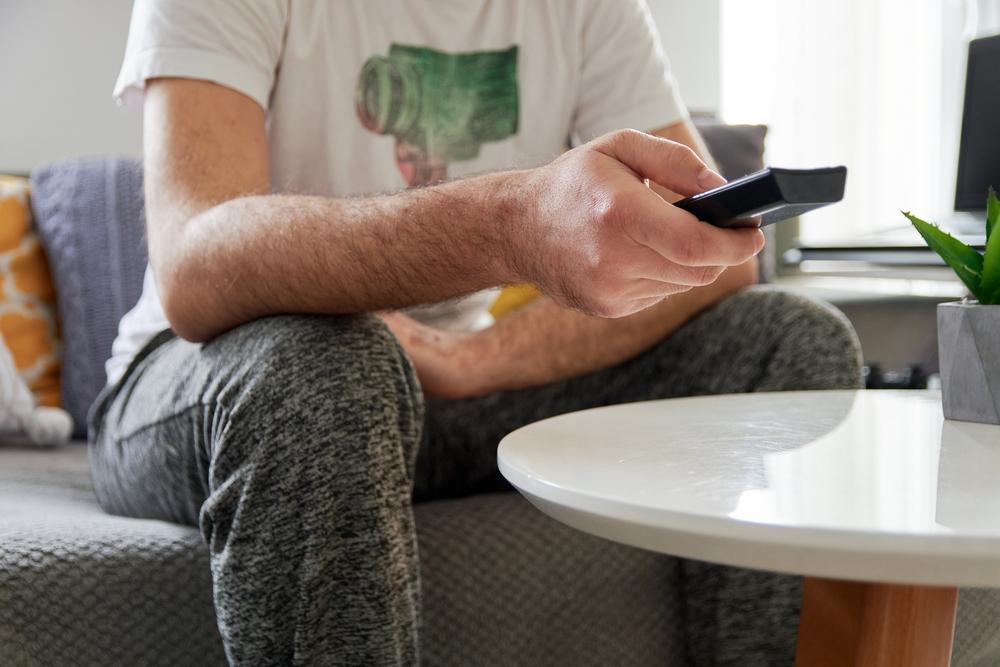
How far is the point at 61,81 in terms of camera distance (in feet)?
6.14

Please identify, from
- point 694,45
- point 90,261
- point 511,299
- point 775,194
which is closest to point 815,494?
point 775,194

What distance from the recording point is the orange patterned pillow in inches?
58.0

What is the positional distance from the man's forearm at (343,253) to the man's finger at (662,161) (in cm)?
11

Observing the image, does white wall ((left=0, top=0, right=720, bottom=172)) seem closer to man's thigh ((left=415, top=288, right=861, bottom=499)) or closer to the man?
the man

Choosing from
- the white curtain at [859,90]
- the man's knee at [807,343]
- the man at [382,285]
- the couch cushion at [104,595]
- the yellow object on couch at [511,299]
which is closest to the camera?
the man at [382,285]

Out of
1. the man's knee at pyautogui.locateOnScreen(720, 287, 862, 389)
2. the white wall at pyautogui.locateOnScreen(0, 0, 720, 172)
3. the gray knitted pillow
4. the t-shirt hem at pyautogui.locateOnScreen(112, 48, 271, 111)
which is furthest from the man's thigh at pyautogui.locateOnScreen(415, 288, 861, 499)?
the white wall at pyautogui.locateOnScreen(0, 0, 720, 172)

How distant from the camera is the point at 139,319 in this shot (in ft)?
3.64

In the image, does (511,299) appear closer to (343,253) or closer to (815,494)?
(343,253)

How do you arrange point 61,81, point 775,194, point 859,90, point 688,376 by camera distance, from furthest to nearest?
point 859,90, point 61,81, point 688,376, point 775,194

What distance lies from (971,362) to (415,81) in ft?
2.19

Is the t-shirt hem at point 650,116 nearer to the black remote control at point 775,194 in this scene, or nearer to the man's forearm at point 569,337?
the man's forearm at point 569,337

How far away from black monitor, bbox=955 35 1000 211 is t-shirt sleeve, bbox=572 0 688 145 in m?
1.20

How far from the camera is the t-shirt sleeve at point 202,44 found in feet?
3.09

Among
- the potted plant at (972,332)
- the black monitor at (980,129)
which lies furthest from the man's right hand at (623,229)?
the black monitor at (980,129)
